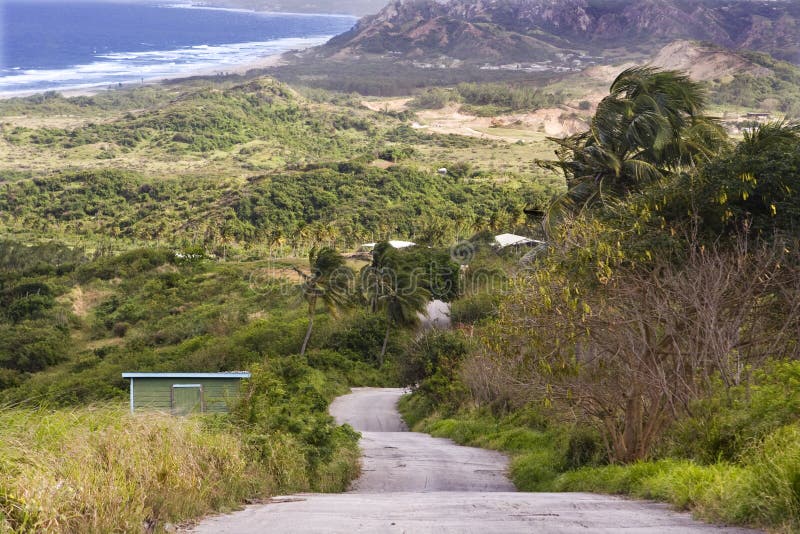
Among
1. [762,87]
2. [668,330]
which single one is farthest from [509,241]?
[762,87]

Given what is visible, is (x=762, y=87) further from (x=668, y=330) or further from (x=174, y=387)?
(x=668, y=330)

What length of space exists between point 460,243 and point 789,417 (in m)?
60.6

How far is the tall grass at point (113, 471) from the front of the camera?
543 cm

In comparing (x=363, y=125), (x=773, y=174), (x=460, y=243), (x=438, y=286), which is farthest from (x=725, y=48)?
(x=773, y=174)

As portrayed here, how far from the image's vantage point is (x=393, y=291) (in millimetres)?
46906

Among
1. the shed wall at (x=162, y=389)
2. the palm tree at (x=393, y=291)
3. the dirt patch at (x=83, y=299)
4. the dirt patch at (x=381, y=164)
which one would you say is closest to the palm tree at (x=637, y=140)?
the shed wall at (x=162, y=389)

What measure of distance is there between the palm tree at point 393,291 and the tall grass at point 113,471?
37.0 metres

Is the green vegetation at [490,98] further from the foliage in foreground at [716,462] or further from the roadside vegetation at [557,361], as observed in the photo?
the foliage in foreground at [716,462]

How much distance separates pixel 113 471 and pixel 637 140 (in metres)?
11.9

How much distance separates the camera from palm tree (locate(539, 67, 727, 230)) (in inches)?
608

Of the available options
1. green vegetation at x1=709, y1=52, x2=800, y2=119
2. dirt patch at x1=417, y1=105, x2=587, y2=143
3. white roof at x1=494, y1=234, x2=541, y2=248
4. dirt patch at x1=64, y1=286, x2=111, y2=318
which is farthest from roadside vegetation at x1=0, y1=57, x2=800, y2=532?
dirt patch at x1=417, y1=105, x2=587, y2=143

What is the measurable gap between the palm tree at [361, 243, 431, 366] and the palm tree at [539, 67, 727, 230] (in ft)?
97.3

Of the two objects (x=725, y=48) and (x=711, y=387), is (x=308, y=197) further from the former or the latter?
(x=725, y=48)

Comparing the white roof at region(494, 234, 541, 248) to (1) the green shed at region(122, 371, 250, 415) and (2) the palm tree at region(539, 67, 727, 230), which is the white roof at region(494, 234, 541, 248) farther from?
(2) the palm tree at region(539, 67, 727, 230)
